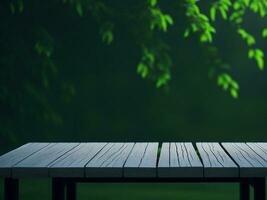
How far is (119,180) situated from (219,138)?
556 cm

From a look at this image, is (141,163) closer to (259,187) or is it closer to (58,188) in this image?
(58,188)

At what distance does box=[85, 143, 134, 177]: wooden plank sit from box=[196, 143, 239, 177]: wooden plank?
326 mm

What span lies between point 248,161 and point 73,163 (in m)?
0.69

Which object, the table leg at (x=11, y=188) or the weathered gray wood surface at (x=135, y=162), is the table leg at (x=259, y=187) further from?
the table leg at (x=11, y=188)

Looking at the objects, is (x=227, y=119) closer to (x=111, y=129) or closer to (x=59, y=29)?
(x=111, y=129)

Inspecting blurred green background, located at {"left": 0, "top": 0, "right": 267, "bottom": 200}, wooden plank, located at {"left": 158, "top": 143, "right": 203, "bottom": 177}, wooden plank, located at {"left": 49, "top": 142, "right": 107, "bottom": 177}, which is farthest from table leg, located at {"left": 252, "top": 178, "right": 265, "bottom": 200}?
blurred green background, located at {"left": 0, "top": 0, "right": 267, "bottom": 200}

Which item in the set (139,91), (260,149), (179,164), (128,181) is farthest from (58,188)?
(139,91)

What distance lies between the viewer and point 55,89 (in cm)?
813

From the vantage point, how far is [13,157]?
270 cm

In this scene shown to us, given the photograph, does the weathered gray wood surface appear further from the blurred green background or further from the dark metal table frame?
the blurred green background

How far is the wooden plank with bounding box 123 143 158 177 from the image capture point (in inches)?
91.9

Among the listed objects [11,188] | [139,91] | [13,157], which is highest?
[139,91]

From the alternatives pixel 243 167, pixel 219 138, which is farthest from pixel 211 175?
pixel 219 138

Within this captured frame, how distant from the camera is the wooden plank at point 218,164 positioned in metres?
2.32
